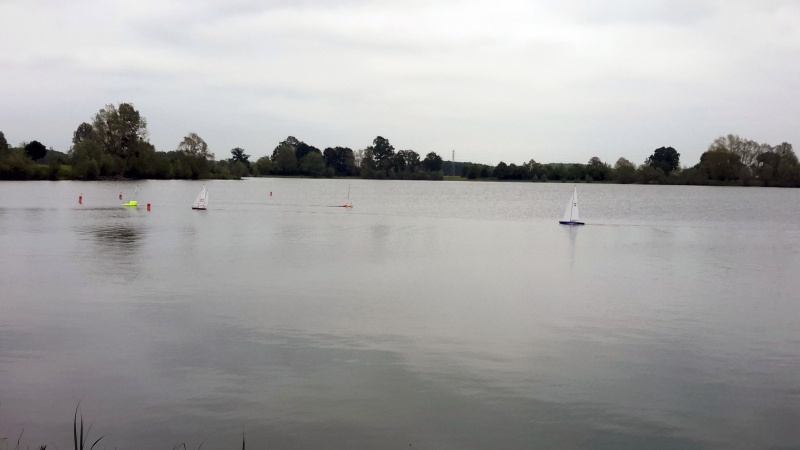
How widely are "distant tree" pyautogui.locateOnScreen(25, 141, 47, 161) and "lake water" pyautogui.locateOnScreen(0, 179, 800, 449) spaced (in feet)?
400

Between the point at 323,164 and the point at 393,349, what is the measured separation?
181835 millimetres

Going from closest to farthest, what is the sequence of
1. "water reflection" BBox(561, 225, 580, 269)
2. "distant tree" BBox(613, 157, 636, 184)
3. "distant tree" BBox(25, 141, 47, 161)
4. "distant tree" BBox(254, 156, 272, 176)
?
"water reflection" BBox(561, 225, 580, 269), "distant tree" BBox(25, 141, 47, 161), "distant tree" BBox(613, 157, 636, 184), "distant tree" BBox(254, 156, 272, 176)

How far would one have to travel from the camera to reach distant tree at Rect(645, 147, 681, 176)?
166500 mm

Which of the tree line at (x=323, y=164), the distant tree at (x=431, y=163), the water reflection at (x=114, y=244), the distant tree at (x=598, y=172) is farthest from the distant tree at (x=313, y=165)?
the water reflection at (x=114, y=244)

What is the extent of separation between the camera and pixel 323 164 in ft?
625

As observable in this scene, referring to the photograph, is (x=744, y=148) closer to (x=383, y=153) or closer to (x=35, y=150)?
(x=383, y=153)

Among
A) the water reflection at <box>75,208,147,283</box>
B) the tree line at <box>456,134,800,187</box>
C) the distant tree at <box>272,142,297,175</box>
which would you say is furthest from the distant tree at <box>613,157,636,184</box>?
the water reflection at <box>75,208,147,283</box>

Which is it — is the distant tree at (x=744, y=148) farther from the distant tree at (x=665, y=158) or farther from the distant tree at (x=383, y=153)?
the distant tree at (x=383, y=153)

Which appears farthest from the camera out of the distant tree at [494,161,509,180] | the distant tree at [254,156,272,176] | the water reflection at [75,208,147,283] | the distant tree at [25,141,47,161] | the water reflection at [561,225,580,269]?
the distant tree at [254,156,272,176]

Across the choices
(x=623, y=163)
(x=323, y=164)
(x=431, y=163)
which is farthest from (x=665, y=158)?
(x=323, y=164)

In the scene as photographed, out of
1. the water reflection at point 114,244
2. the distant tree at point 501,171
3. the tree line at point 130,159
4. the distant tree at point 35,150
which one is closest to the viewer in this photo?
the water reflection at point 114,244

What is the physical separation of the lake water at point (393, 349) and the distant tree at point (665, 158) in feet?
499

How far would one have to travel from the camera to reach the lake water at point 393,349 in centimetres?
800

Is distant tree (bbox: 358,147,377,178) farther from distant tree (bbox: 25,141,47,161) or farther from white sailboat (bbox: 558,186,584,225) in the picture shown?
white sailboat (bbox: 558,186,584,225)
